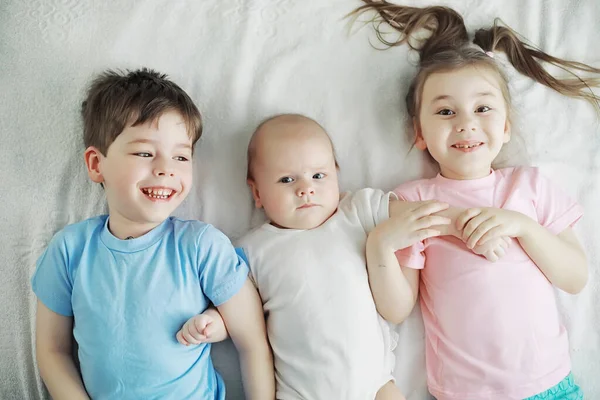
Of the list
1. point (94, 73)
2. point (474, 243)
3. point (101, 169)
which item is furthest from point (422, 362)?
point (94, 73)

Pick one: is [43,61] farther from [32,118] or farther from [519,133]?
[519,133]

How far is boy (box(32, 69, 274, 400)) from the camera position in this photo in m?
1.14

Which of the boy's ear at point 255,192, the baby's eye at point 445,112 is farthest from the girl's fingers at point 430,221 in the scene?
the boy's ear at point 255,192

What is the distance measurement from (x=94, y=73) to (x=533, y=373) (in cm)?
115

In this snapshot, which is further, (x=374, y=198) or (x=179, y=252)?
(x=374, y=198)

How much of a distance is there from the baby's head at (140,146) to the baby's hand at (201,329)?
21 cm

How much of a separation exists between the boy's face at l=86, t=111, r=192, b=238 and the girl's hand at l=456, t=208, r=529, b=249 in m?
0.58

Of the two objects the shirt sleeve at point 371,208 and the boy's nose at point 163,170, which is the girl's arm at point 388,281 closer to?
the shirt sleeve at point 371,208

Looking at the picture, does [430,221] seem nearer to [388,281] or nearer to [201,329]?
[388,281]

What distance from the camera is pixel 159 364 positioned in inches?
44.8

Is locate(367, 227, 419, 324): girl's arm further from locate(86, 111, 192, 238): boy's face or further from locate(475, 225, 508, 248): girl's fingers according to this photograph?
locate(86, 111, 192, 238): boy's face

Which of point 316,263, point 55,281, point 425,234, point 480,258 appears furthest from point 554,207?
point 55,281

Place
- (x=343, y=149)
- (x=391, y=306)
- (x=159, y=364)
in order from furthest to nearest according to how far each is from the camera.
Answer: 1. (x=343, y=149)
2. (x=391, y=306)
3. (x=159, y=364)

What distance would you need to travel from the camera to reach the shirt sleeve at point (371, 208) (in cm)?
128
